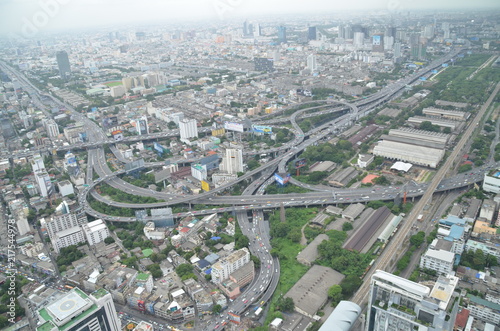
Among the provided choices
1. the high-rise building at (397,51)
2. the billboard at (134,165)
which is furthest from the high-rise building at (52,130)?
the high-rise building at (397,51)

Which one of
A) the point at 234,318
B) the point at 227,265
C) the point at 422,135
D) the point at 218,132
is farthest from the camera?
the point at 218,132

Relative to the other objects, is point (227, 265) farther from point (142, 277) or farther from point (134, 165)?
point (134, 165)

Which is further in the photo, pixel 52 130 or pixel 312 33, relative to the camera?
pixel 312 33

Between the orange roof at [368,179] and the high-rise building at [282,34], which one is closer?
the orange roof at [368,179]

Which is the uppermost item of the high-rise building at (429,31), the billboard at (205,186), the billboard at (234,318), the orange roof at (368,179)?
the high-rise building at (429,31)

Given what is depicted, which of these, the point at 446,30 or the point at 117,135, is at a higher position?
the point at 446,30

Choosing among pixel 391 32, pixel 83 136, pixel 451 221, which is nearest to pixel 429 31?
pixel 391 32

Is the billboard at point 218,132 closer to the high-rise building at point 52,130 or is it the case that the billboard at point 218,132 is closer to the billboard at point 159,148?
the billboard at point 159,148
